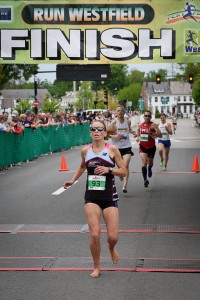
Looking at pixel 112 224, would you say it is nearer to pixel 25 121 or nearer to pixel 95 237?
pixel 95 237

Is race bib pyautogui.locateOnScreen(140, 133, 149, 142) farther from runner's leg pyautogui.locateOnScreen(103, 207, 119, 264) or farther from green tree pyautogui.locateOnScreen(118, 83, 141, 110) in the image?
green tree pyautogui.locateOnScreen(118, 83, 141, 110)

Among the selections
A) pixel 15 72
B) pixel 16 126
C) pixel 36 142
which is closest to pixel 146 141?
pixel 16 126

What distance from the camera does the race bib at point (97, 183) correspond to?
8.10 meters

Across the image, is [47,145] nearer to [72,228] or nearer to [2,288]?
[72,228]

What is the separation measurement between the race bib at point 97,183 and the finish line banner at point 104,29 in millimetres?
7655

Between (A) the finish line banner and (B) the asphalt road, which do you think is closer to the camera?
(B) the asphalt road

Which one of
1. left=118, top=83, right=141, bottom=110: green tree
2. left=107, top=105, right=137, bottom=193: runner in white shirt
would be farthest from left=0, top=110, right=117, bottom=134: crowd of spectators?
left=118, top=83, right=141, bottom=110: green tree

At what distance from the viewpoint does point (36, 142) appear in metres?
29.9

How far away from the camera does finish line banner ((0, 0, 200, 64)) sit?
1521 cm

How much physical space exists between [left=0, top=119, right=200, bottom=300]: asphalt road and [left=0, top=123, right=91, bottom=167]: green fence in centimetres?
387

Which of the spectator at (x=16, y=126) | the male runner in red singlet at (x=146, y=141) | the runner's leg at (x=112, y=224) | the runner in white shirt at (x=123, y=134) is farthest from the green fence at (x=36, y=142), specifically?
the runner's leg at (x=112, y=224)

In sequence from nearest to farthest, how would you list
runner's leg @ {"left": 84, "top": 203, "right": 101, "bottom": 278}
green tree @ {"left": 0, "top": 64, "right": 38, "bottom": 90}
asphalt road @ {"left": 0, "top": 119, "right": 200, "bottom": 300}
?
asphalt road @ {"left": 0, "top": 119, "right": 200, "bottom": 300}
runner's leg @ {"left": 84, "top": 203, "right": 101, "bottom": 278}
green tree @ {"left": 0, "top": 64, "right": 38, "bottom": 90}

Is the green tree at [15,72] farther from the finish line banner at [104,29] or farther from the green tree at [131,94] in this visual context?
the green tree at [131,94]

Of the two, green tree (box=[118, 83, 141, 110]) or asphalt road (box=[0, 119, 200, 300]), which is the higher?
green tree (box=[118, 83, 141, 110])
